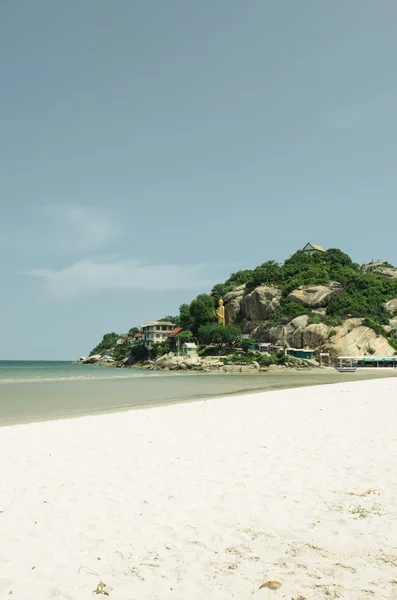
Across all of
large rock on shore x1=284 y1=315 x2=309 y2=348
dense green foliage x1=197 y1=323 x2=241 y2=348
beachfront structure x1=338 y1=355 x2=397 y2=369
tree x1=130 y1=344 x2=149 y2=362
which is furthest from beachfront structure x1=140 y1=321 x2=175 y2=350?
beachfront structure x1=338 y1=355 x2=397 y2=369

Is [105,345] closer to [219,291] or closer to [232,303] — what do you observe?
[219,291]

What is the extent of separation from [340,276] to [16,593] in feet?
328

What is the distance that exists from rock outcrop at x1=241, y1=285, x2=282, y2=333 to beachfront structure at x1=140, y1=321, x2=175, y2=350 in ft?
80.7

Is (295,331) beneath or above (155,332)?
beneath

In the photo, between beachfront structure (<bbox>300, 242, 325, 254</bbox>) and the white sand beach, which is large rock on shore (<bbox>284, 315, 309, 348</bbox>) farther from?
the white sand beach

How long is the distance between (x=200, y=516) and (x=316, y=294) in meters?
91.3

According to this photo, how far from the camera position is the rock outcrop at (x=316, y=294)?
93.0m

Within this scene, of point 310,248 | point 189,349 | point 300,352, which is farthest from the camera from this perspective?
point 310,248

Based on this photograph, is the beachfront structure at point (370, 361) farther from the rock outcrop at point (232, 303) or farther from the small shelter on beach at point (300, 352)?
the rock outcrop at point (232, 303)

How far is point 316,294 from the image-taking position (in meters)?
93.5

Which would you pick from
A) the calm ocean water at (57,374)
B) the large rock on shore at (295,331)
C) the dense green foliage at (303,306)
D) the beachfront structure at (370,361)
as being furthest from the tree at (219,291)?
the beachfront structure at (370,361)

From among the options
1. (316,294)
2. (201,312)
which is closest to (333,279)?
(316,294)

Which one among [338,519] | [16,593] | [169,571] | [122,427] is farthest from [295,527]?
[122,427]

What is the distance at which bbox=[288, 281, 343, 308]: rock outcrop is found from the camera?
93000 millimetres
